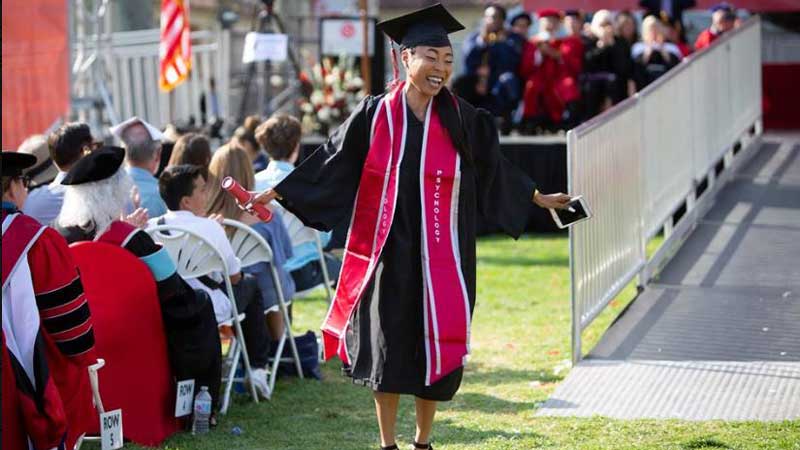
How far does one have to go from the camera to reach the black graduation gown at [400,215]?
5.41m

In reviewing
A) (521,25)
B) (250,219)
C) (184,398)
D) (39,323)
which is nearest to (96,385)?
(39,323)

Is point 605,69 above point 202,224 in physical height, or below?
above

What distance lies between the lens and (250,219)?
7.57 m

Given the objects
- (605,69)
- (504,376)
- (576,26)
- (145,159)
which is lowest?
(504,376)

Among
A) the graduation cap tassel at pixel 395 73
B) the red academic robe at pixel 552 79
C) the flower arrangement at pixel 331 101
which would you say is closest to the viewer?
the graduation cap tassel at pixel 395 73

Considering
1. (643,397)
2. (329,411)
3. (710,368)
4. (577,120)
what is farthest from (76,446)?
(577,120)

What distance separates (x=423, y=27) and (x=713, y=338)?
312 centimetres

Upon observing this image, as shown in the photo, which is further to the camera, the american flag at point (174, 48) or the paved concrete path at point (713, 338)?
the american flag at point (174, 48)

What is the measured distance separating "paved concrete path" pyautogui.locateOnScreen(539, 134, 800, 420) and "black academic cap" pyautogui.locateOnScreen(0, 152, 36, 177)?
9.04ft

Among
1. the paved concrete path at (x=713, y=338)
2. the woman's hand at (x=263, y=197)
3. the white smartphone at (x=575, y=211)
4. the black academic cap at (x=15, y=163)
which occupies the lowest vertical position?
the paved concrete path at (x=713, y=338)

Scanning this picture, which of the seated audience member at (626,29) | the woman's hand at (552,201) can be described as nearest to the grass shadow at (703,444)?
the woman's hand at (552,201)

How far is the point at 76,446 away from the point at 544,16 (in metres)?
11.4

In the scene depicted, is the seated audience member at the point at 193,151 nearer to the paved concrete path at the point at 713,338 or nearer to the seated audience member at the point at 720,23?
the paved concrete path at the point at 713,338

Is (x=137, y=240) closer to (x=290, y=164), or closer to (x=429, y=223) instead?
(x=429, y=223)
